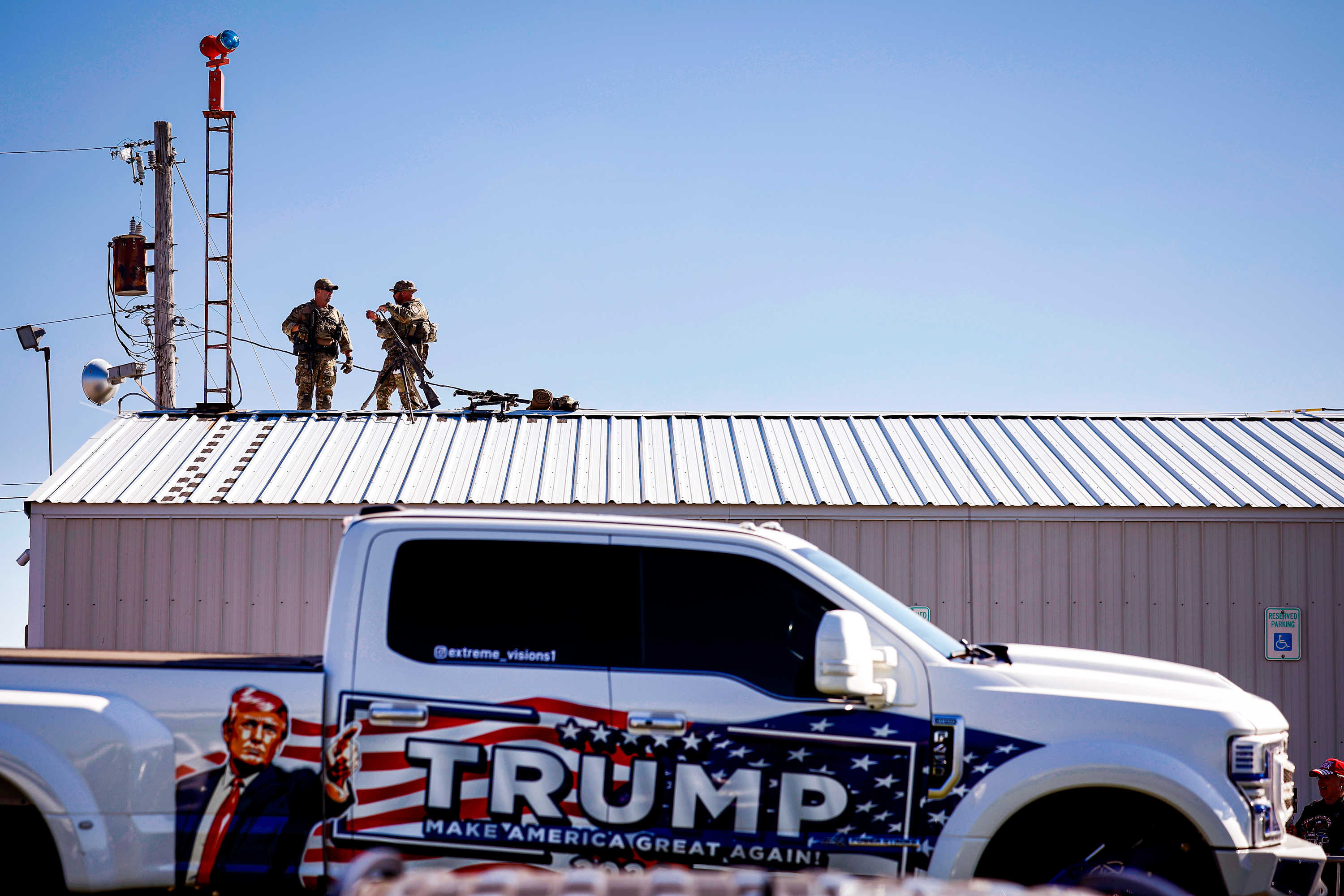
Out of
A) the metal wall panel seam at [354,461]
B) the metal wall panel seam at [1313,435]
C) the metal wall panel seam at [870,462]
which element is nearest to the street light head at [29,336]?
the metal wall panel seam at [354,461]

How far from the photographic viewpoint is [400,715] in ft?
13.1

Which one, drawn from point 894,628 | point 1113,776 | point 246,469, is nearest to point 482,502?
point 246,469

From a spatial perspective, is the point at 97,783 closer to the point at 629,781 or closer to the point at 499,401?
the point at 629,781

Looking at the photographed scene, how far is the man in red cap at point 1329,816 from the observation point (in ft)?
21.4

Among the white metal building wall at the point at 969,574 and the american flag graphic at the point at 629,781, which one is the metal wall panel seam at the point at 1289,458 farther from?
the american flag graphic at the point at 629,781

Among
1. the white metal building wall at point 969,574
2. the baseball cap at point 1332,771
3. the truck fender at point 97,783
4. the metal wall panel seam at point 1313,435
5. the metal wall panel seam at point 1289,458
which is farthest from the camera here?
the metal wall panel seam at point 1313,435

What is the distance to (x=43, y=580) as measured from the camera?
9.91 meters

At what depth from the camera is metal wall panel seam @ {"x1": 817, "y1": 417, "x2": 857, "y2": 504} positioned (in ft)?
33.4

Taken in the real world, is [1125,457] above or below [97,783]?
above

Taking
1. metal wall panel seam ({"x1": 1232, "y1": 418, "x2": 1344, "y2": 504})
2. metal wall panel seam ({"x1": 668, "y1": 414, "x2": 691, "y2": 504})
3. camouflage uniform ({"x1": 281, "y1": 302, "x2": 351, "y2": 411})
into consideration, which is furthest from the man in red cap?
camouflage uniform ({"x1": 281, "y1": 302, "x2": 351, "y2": 411})

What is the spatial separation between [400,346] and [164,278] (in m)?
4.56

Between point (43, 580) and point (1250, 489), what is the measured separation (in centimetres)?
1211

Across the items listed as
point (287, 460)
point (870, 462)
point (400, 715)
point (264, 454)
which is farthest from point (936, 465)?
point (400, 715)

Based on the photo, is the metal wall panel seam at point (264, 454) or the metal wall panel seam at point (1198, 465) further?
the metal wall panel seam at point (1198, 465)
